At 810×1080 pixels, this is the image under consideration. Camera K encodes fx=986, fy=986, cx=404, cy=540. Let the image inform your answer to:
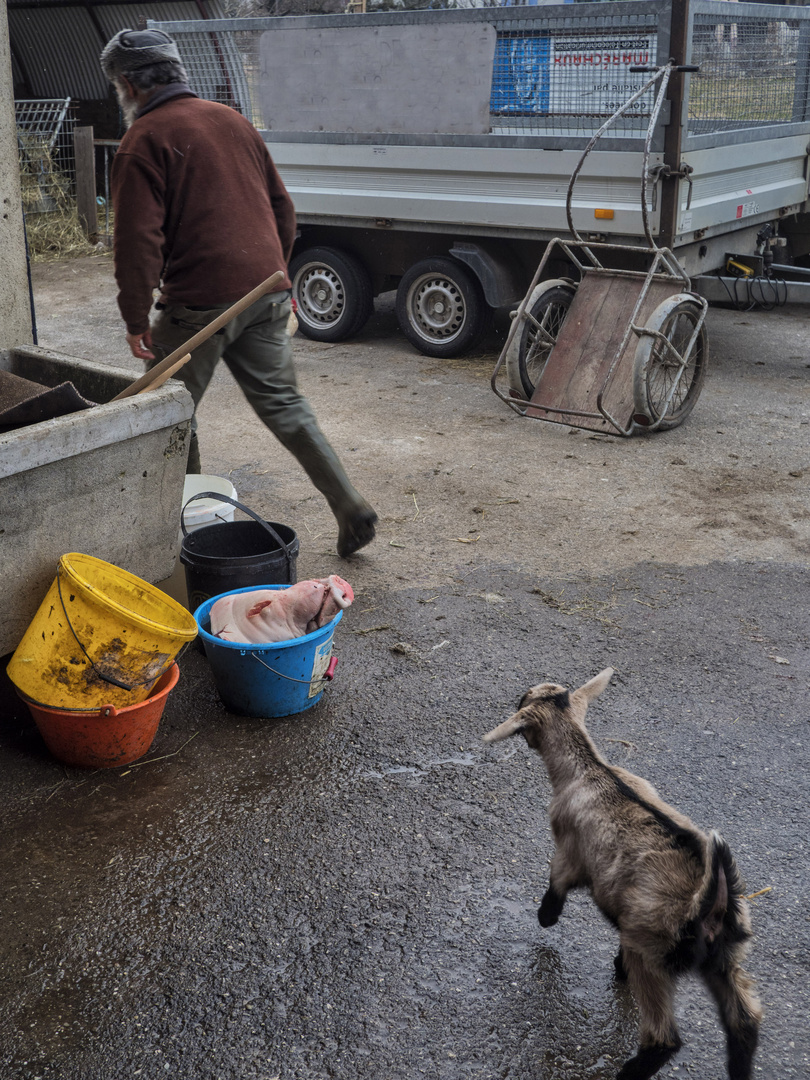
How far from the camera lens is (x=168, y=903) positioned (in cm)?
271

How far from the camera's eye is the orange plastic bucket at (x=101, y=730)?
3.12 metres

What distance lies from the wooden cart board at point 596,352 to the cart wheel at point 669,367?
178 millimetres

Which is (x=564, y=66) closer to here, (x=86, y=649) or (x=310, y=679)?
(x=310, y=679)

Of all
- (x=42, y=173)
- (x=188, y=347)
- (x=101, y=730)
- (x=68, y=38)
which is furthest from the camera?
(x=68, y=38)

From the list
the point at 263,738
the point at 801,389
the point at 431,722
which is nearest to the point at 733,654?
the point at 431,722

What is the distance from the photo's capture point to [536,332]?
281 inches

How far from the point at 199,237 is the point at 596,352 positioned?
331cm

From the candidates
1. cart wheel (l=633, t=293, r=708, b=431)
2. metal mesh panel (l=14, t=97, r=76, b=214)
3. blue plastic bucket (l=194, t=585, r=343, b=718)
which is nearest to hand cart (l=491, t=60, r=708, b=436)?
cart wheel (l=633, t=293, r=708, b=431)

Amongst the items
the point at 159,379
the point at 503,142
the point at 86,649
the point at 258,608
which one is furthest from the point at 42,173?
the point at 86,649

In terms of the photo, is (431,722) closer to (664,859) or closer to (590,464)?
(664,859)

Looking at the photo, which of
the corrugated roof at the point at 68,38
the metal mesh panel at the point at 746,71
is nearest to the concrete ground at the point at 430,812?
the metal mesh panel at the point at 746,71

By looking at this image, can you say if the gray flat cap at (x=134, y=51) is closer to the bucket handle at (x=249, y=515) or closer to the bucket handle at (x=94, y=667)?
the bucket handle at (x=249, y=515)

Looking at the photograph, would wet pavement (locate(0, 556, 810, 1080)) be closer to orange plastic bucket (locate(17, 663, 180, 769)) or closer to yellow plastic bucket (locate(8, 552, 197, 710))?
orange plastic bucket (locate(17, 663, 180, 769))

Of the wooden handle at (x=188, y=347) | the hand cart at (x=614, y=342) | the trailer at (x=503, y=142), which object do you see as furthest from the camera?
the trailer at (x=503, y=142)
